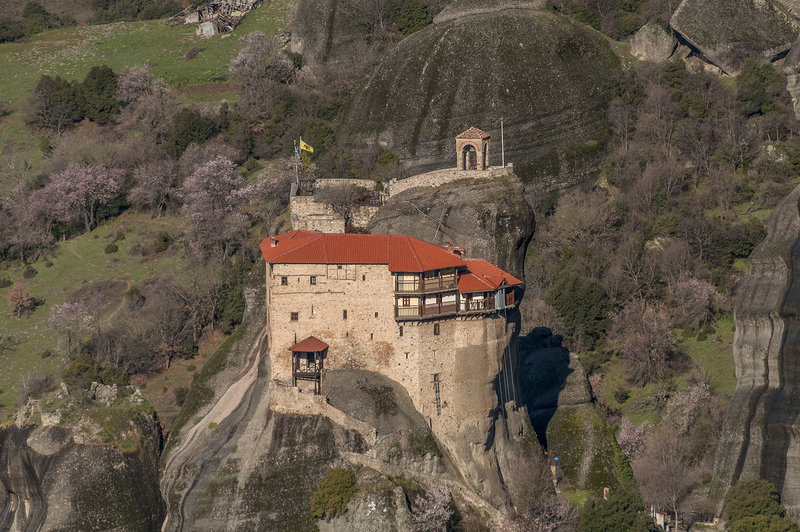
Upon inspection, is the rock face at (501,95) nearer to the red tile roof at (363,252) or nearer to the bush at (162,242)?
the bush at (162,242)

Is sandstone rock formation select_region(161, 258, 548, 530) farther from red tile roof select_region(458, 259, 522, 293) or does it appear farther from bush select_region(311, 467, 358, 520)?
red tile roof select_region(458, 259, 522, 293)

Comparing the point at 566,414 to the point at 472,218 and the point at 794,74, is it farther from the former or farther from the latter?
the point at 794,74

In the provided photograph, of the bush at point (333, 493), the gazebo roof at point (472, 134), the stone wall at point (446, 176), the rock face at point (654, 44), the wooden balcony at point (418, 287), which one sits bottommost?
the bush at point (333, 493)

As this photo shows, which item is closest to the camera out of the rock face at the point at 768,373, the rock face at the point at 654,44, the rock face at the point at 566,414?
the rock face at the point at 768,373

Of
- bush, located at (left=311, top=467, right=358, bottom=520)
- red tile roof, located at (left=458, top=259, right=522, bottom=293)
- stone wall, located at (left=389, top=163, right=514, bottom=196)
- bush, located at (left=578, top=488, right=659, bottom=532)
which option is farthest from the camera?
stone wall, located at (left=389, top=163, right=514, bottom=196)

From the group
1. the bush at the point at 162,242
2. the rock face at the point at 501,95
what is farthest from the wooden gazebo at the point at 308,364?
the bush at the point at 162,242

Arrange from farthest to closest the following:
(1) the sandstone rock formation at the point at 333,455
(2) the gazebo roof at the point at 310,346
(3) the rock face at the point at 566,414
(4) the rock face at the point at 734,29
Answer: (4) the rock face at the point at 734,29 → (3) the rock face at the point at 566,414 → (2) the gazebo roof at the point at 310,346 → (1) the sandstone rock formation at the point at 333,455

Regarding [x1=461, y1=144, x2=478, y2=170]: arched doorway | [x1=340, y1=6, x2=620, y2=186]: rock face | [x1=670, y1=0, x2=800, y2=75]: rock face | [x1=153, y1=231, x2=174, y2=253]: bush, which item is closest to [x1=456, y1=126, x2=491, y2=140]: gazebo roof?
[x1=461, y1=144, x2=478, y2=170]: arched doorway
